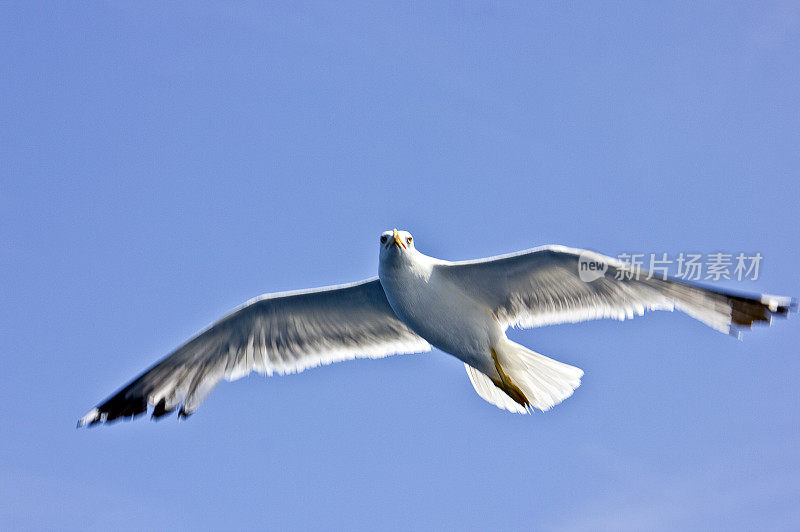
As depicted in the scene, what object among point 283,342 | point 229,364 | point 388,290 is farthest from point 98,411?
point 388,290

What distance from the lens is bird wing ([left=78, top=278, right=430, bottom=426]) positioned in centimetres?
1114

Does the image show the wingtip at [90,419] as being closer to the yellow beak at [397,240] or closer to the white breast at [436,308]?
the white breast at [436,308]

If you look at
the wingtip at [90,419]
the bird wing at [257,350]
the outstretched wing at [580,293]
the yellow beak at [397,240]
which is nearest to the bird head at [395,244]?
the yellow beak at [397,240]

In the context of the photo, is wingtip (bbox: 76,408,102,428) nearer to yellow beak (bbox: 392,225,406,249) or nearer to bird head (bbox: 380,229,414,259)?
bird head (bbox: 380,229,414,259)

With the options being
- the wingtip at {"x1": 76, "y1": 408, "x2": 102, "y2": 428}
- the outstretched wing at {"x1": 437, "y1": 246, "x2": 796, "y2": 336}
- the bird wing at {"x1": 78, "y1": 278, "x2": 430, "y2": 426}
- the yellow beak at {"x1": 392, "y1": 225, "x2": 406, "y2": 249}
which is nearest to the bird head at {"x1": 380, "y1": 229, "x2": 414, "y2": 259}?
the yellow beak at {"x1": 392, "y1": 225, "x2": 406, "y2": 249}

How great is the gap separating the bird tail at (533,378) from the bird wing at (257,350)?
1271 mm

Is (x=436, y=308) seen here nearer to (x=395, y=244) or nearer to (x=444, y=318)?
(x=444, y=318)

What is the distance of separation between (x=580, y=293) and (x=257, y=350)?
4.02m

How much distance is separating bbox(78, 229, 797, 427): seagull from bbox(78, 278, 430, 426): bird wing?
12 millimetres

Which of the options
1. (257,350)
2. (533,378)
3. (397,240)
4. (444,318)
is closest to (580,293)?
(533,378)

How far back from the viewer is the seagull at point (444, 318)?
938 centimetres

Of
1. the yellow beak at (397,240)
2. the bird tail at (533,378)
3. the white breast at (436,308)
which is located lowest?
the bird tail at (533,378)

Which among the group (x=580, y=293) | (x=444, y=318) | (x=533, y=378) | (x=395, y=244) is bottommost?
(x=533, y=378)

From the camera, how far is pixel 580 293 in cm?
989
